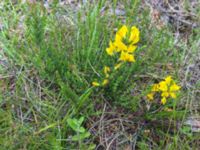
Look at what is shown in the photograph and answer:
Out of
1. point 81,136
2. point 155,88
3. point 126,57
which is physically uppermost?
point 126,57

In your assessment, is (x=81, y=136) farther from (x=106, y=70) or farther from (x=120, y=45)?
(x=120, y=45)

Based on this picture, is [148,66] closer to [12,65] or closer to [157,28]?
[157,28]

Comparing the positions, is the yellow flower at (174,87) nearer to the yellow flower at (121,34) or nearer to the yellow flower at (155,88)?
the yellow flower at (155,88)

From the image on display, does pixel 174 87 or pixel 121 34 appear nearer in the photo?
pixel 121 34

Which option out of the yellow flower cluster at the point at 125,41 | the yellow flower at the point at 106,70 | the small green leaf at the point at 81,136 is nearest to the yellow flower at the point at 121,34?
the yellow flower cluster at the point at 125,41

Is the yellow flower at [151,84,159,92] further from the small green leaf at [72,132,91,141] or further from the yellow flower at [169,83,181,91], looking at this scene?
the small green leaf at [72,132,91,141]

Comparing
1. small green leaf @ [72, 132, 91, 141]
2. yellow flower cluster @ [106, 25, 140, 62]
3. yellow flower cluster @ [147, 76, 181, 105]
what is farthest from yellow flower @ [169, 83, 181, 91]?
small green leaf @ [72, 132, 91, 141]

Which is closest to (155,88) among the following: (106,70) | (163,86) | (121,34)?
(163,86)

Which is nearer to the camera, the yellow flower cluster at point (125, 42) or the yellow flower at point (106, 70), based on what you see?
the yellow flower cluster at point (125, 42)

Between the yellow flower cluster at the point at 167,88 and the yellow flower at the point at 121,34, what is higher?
the yellow flower at the point at 121,34

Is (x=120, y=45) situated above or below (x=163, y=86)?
above
